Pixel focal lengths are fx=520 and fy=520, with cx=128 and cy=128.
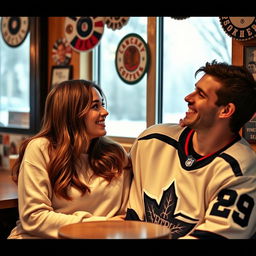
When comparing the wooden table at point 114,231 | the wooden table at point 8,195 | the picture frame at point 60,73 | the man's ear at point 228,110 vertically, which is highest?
the picture frame at point 60,73

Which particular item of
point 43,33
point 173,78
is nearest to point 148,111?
point 173,78

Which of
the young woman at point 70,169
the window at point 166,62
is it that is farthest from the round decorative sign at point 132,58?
the young woman at point 70,169

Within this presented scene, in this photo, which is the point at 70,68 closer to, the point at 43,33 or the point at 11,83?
the point at 43,33

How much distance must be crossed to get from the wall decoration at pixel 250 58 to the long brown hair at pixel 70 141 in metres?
0.76

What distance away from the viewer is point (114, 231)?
1.84 m

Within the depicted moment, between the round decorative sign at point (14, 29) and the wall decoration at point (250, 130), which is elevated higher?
the round decorative sign at point (14, 29)

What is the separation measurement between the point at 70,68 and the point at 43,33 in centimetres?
42

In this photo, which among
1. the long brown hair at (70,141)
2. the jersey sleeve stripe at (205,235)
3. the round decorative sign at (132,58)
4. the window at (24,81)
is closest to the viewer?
the jersey sleeve stripe at (205,235)

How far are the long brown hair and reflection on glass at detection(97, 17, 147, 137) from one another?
991 millimetres

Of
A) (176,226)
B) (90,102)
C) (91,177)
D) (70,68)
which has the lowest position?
(176,226)

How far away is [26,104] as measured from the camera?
429cm

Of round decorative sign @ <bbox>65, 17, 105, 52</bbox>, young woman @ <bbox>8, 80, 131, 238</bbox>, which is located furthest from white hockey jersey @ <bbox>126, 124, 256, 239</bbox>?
round decorative sign @ <bbox>65, 17, 105, 52</bbox>

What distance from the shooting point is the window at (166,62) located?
120 inches

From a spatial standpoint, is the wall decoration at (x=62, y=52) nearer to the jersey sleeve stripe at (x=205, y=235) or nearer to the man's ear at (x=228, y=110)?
the man's ear at (x=228, y=110)
